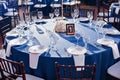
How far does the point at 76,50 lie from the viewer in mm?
2348

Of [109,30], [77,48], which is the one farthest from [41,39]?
[109,30]

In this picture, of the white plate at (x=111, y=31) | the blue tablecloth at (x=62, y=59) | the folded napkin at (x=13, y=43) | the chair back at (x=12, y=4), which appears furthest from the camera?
the chair back at (x=12, y=4)

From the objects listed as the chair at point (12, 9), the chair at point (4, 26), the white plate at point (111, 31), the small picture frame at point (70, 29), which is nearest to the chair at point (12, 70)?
the small picture frame at point (70, 29)

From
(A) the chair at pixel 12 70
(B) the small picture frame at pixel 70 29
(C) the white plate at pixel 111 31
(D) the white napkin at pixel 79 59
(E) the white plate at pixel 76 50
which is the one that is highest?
(B) the small picture frame at pixel 70 29

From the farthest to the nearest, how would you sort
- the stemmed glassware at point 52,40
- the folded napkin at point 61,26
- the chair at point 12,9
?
the chair at point 12,9 → the folded napkin at point 61,26 → the stemmed glassware at point 52,40

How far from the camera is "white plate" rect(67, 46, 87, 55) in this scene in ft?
7.51

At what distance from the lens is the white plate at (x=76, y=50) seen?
229cm

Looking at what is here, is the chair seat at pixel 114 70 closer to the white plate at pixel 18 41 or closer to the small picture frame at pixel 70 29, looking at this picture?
the small picture frame at pixel 70 29

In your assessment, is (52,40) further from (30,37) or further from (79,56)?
(79,56)

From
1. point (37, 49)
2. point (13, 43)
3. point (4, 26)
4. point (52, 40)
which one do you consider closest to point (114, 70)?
point (52, 40)

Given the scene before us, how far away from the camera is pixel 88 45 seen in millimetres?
2512

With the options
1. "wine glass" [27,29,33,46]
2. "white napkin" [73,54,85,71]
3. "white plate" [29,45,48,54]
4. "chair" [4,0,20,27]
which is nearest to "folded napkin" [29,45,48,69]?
"white plate" [29,45,48,54]

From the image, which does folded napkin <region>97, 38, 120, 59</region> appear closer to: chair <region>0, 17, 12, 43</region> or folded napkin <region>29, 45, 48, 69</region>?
folded napkin <region>29, 45, 48, 69</region>

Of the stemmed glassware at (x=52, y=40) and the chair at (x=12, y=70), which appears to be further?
the stemmed glassware at (x=52, y=40)
